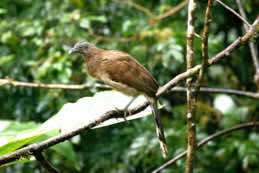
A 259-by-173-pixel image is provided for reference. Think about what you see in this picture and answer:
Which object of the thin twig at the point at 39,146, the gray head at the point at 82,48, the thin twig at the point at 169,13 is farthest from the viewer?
the thin twig at the point at 169,13

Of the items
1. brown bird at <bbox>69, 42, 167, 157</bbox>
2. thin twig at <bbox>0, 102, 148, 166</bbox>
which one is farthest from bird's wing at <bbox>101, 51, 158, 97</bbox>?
thin twig at <bbox>0, 102, 148, 166</bbox>

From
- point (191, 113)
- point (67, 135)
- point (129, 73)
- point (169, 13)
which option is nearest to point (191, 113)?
point (191, 113)

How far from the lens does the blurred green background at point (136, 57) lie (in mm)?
4215

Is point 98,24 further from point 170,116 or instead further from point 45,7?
point 170,116

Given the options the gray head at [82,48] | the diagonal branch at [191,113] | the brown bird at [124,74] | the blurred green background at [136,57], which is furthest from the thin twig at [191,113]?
the blurred green background at [136,57]

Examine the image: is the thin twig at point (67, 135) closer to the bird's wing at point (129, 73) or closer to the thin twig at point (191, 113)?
the thin twig at point (191, 113)

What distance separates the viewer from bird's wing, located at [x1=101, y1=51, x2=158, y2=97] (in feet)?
8.20

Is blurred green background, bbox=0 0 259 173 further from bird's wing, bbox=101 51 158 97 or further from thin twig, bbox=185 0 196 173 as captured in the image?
thin twig, bbox=185 0 196 173

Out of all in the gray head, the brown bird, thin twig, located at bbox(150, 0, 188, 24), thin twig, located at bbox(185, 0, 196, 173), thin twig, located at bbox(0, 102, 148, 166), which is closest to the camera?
thin twig, located at bbox(0, 102, 148, 166)

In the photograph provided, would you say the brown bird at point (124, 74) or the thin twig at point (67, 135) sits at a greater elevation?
the thin twig at point (67, 135)

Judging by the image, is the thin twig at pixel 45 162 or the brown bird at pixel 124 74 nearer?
the thin twig at pixel 45 162

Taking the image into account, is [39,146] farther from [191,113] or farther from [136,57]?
[136,57]

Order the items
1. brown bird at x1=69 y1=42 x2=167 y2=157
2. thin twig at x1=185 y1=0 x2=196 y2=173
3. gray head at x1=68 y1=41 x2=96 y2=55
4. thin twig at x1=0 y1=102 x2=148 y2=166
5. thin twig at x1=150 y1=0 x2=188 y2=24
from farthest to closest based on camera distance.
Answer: thin twig at x1=150 y1=0 x2=188 y2=24
gray head at x1=68 y1=41 x2=96 y2=55
brown bird at x1=69 y1=42 x2=167 y2=157
thin twig at x1=185 y1=0 x2=196 y2=173
thin twig at x1=0 y1=102 x2=148 y2=166

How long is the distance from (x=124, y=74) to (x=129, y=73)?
4 centimetres
